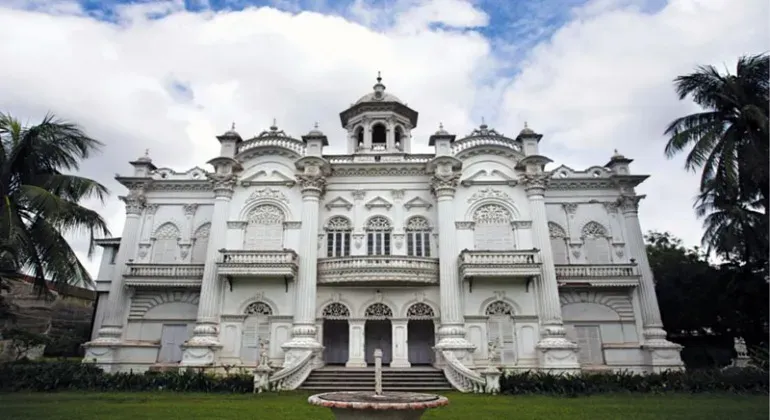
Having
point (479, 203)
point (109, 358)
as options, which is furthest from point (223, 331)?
point (479, 203)

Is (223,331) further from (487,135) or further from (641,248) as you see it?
(641,248)

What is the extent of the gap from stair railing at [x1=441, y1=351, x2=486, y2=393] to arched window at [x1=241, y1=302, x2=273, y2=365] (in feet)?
23.1

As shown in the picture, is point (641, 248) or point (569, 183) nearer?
point (641, 248)

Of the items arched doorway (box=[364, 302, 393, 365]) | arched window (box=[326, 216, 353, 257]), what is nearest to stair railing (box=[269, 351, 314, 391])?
arched doorway (box=[364, 302, 393, 365])

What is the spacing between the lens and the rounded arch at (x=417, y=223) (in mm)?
19422

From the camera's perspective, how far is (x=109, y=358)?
57.7ft

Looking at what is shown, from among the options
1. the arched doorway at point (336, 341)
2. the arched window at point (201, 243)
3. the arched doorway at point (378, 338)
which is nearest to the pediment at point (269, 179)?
the arched window at point (201, 243)

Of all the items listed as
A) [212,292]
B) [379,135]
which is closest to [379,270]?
[212,292]

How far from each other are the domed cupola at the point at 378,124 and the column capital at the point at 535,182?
654cm

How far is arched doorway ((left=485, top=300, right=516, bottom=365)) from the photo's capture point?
680 inches

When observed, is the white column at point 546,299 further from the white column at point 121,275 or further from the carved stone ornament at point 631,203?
the white column at point 121,275

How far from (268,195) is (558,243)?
42.3 ft

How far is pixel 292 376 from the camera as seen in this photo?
14594 mm

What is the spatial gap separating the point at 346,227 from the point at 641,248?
12.6 metres
